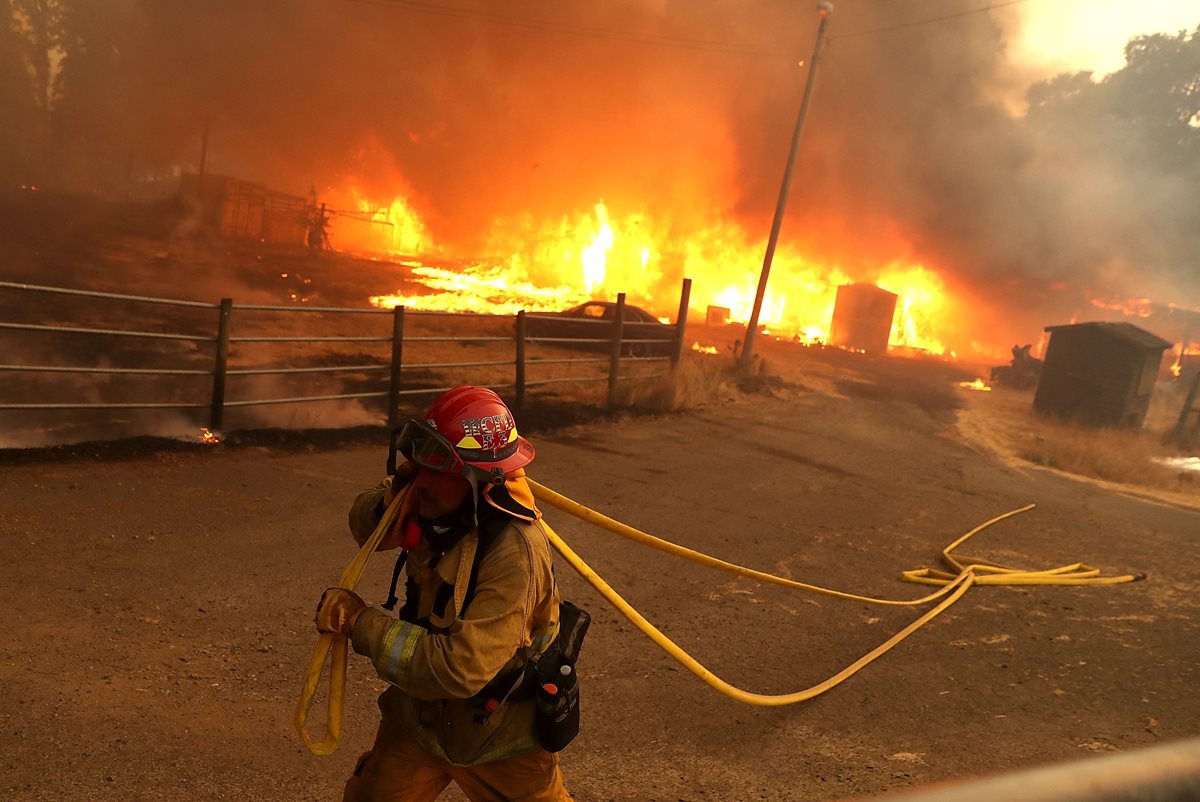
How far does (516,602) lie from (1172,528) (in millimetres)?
9660

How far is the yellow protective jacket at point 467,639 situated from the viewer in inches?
78.7

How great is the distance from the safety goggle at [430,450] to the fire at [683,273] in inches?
1219

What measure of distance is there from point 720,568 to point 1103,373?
61.3ft

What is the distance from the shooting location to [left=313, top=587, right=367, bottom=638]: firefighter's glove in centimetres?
210

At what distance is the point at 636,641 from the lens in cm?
479

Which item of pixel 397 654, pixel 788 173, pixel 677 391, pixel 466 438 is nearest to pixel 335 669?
pixel 397 654

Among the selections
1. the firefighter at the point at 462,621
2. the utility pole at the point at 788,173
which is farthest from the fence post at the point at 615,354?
the firefighter at the point at 462,621

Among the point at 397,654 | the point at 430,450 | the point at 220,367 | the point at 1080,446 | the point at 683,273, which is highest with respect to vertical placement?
the point at 683,273

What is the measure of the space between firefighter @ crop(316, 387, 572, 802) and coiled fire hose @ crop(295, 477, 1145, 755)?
156 millimetres

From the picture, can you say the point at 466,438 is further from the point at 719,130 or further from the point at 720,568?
the point at 719,130

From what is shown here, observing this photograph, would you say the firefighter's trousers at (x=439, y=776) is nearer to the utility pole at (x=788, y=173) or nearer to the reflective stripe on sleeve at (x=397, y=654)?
the reflective stripe on sleeve at (x=397, y=654)

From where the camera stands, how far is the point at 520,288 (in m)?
33.9

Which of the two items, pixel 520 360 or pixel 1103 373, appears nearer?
pixel 520 360

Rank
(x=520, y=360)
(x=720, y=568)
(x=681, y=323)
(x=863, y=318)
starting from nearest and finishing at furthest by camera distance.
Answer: (x=720, y=568) < (x=520, y=360) < (x=681, y=323) < (x=863, y=318)
